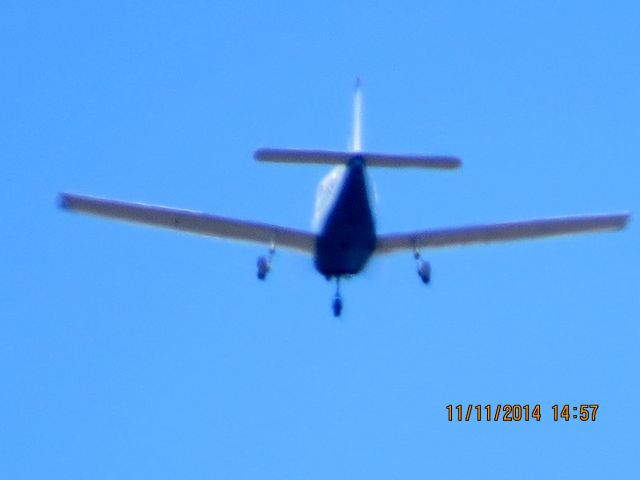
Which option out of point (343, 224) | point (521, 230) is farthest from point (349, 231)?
point (521, 230)

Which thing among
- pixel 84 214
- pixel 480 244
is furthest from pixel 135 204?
pixel 480 244

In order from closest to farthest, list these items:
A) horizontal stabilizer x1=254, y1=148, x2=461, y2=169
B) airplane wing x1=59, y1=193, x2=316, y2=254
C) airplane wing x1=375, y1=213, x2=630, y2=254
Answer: horizontal stabilizer x1=254, y1=148, x2=461, y2=169 → airplane wing x1=59, y1=193, x2=316, y2=254 → airplane wing x1=375, y1=213, x2=630, y2=254

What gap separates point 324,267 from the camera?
4216 centimetres

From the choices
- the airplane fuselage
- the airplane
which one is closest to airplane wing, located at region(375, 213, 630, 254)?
the airplane

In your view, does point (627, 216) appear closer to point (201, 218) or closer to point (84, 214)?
point (201, 218)

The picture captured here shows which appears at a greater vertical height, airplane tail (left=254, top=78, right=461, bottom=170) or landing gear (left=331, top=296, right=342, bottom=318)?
airplane tail (left=254, top=78, right=461, bottom=170)

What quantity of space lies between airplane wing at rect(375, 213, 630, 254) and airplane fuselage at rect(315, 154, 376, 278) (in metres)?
3.33

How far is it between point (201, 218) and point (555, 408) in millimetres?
11574

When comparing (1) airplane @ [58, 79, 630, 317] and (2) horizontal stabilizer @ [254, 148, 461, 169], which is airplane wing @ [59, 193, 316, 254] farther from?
(2) horizontal stabilizer @ [254, 148, 461, 169]

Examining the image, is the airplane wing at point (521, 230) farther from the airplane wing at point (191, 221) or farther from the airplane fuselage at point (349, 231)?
the airplane wing at point (191, 221)

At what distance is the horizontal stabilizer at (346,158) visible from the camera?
123 feet

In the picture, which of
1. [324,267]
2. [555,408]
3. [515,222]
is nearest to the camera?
[555,408]

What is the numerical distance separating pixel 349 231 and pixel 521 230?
688cm

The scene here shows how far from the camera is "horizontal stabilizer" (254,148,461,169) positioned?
37375 millimetres
